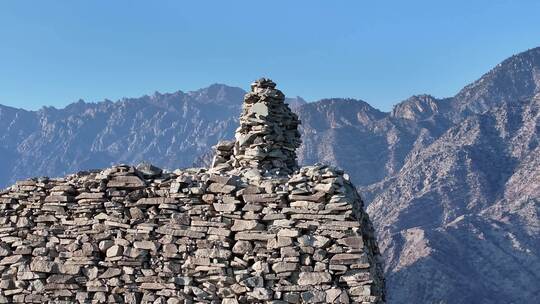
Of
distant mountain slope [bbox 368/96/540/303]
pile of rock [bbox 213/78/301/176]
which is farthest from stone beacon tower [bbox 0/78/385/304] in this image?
distant mountain slope [bbox 368/96/540/303]

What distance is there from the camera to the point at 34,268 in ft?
40.4

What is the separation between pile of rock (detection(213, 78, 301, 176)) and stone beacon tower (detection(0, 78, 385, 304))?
404 cm

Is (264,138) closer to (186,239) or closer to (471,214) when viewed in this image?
(186,239)

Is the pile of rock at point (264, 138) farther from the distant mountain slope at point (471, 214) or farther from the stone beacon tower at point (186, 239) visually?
the distant mountain slope at point (471, 214)

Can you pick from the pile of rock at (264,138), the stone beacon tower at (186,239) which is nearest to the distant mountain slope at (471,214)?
the pile of rock at (264,138)

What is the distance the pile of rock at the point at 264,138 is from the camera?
1731cm

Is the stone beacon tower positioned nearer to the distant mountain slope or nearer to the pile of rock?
the pile of rock

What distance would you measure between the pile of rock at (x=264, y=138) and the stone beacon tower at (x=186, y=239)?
13.3ft

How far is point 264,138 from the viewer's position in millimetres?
17703

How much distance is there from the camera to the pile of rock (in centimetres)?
1731

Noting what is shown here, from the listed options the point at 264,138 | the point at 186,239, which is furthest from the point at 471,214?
the point at 186,239

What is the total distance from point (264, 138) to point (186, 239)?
6348 mm

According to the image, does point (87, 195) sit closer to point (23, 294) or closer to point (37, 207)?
point (37, 207)

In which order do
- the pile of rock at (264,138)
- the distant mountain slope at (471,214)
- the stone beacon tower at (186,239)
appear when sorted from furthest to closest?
the distant mountain slope at (471,214) → the pile of rock at (264,138) → the stone beacon tower at (186,239)
